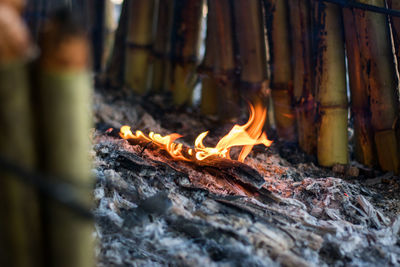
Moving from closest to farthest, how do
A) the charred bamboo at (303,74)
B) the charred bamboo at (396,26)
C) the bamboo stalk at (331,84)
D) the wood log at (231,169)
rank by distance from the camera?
1. the wood log at (231,169)
2. the charred bamboo at (396,26)
3. the bamboo stalk at (331,84)
4. the charred bamboo at (303,74)

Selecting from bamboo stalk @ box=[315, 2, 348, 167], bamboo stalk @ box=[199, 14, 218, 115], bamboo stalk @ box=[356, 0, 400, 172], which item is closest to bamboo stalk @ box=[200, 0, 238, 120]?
bamboo stalk @ box=[199, 14, 218, 115]

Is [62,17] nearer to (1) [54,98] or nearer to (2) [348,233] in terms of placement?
(1) [54,98]

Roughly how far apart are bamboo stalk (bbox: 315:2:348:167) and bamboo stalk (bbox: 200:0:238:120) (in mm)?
1008

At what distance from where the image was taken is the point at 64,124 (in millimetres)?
1213

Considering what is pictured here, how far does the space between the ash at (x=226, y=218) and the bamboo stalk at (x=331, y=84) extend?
502mm

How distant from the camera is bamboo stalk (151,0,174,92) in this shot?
520 centimetres

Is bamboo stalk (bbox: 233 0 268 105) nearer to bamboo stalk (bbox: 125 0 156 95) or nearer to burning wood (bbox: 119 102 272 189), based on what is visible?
burning wood (bbox: 119 102 272 189)

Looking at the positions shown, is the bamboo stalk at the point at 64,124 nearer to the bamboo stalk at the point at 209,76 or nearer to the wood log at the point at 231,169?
the wood log at the point at 231,169

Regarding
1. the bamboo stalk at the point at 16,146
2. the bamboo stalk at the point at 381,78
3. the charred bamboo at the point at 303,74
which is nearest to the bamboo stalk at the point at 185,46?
the charred bamboo at the point at 303,74

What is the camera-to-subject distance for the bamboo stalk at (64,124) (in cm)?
118

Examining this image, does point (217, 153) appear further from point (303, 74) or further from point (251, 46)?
point (251, 46)

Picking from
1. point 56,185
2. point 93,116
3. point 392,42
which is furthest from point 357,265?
point 93,116

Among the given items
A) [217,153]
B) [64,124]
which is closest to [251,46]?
[217,153]

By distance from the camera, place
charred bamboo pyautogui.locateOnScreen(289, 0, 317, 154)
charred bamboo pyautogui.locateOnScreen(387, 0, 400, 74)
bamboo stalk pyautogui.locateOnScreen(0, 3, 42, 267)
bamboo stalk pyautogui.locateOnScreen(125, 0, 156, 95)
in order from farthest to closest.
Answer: bamboo stalk pyautogui.locateOnScreen(125, 0, 156, 95) → charred bamboo pyautogui.locateOnScreen(289, 0, 317, 154) → charred bamboo pyautogui.locateOnScreen(387, 0, 400, 74) → bamboo stalk pyautogui.locateOnScreen(0, 3, 42, 267)
